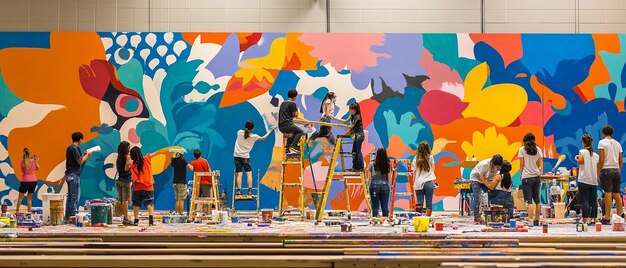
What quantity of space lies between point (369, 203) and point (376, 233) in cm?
326

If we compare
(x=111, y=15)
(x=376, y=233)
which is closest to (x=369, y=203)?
(x=376, y=233)

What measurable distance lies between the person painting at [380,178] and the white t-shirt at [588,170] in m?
2.93

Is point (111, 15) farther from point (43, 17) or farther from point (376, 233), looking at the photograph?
point (376, 233)

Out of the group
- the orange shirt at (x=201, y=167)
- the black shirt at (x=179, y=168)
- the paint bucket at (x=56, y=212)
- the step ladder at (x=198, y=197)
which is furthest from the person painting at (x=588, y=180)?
the paint bucket at (x=56, y=212)

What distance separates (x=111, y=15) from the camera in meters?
20.3

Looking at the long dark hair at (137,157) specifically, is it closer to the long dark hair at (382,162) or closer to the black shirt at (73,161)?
the black shirt at (73,161)

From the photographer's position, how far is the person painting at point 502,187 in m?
14.1

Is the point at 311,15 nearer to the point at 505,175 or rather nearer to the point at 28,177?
the point at 28,177

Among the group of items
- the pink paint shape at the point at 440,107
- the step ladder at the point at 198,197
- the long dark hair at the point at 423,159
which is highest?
the pink paint shape at the point at 440,107

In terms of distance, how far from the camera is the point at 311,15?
2041 cm

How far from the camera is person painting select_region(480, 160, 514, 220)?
556 inches

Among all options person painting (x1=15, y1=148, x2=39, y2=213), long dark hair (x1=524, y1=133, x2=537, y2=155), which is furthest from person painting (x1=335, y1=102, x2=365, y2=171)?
person painting (x1=15, y1=148, x2=39, y2=213)

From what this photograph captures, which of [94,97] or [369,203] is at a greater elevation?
[94,97]

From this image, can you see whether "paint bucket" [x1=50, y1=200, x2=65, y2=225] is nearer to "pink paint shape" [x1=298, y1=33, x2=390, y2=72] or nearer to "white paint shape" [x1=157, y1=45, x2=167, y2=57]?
"white paint shape" [x1=157, y1=45, x2=167, y2=57]
